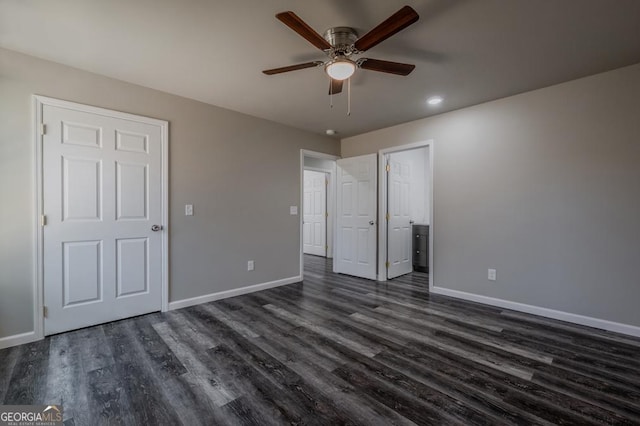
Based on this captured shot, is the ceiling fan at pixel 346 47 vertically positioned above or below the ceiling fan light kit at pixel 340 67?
above

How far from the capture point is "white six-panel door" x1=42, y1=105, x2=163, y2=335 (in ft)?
8.32

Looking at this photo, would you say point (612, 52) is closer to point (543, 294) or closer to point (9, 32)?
point (543, 294)

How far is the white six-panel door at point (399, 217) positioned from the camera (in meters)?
4.61

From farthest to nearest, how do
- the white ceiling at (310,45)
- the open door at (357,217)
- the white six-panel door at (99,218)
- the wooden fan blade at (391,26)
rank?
the open door at (357,217) → the white six-panel door at (99,218) → the white ceiling at (310,45) → the wooden fan blade at (391,26)

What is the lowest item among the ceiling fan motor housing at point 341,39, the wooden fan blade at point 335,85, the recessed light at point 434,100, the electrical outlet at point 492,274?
the electrical outlet at point 492,274

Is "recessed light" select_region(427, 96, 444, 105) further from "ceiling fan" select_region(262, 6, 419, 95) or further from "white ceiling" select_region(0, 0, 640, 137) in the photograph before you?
"ceiling fan" select_region(262, 6, 419, 95)

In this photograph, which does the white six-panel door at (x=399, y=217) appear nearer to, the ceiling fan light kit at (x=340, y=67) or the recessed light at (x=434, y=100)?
the recessed light at (x=434, y=100)

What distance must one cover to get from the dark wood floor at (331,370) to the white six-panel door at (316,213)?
3.72 m

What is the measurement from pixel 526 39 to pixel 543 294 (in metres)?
2.58

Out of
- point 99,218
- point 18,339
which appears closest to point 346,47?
point 99,218

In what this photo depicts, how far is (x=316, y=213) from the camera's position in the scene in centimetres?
695

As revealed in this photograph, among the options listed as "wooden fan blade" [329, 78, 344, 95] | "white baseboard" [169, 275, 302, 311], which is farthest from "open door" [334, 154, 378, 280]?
"wooden fan blade" [329, 78, 344, 95]

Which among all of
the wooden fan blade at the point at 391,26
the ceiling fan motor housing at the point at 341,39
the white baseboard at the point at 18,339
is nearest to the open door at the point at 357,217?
the ceiling fan motor housing at the point at 341,39

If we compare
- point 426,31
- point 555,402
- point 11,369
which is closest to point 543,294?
point 555,402
